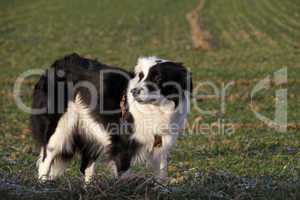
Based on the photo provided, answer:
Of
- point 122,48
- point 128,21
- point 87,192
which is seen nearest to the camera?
point 87,192

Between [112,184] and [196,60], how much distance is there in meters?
20.5

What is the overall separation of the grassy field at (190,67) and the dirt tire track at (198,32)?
1.64ft

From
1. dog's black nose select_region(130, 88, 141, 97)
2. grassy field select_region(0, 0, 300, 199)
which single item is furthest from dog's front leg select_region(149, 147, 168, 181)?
dog's black nose select_region(130, 88, 141, 97)

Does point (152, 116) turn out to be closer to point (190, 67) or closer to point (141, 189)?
point (141, 189)

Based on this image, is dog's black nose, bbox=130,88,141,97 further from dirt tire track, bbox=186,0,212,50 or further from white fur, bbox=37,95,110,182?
dirt tire track, bbox=186,0,212,50

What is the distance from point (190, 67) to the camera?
23.7 meters

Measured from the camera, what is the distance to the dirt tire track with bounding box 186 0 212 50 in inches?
1296

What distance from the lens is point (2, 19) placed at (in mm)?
49750

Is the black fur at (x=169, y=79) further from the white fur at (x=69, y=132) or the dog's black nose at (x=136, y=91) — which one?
the white fur at (x=69, y=132)

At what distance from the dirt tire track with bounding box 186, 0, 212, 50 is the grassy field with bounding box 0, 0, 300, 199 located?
1.64 feet

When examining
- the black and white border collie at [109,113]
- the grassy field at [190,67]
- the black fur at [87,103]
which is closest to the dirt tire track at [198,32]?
the grassy field at [190,67]

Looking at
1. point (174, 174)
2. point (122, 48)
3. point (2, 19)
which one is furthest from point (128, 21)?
point (174, 174)

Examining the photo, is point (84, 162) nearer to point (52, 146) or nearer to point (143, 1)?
point (52, 146)

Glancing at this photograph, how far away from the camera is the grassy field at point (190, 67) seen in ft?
20.5
